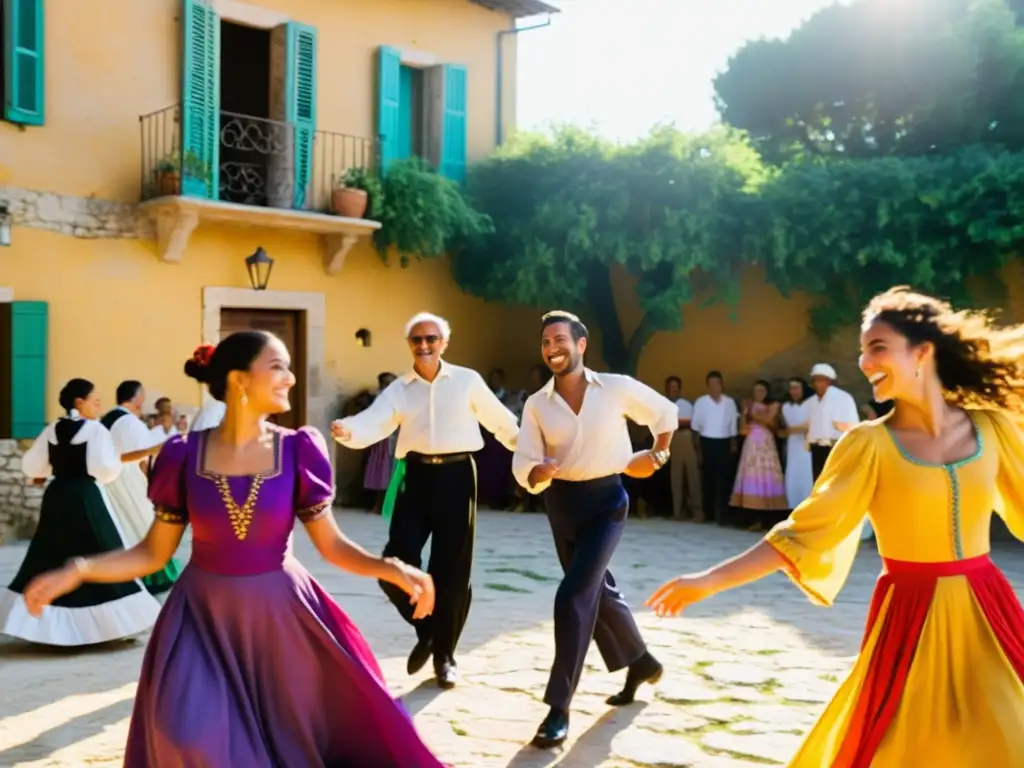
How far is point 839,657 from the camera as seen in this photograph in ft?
21.7

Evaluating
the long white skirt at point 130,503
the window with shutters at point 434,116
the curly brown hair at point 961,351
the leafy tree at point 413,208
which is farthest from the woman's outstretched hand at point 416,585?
the window with shutters at point 434,116

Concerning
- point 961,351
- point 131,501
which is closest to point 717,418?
point 131,501

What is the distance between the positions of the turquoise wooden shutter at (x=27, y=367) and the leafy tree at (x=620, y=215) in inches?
220

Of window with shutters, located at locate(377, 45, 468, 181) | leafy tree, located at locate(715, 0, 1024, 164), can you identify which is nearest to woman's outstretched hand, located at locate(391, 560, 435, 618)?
leafy tree, located at locate(715, 0, 1024, 164)

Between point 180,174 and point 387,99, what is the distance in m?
3.47

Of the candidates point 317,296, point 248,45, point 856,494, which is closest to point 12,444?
point 317,296

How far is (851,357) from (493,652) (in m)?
8.47

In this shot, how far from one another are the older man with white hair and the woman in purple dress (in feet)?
6.67

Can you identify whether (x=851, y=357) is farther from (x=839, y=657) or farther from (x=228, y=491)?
(x=228, y=491)

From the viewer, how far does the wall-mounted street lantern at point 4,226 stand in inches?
448

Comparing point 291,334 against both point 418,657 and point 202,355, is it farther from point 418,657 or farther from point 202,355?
point 202,355

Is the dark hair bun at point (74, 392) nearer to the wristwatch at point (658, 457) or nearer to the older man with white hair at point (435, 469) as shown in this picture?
the older man with white hair at point (435, 469)

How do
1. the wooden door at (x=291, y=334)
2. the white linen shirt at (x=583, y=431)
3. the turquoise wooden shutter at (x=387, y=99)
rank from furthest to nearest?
1. the turquoise wooden shutter at (x=387, y=99)
2. the wooden door at (x=291, y=334)
3. the white linen shirt at (x=583, y=431)

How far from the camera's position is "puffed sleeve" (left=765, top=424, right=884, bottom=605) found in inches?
133
